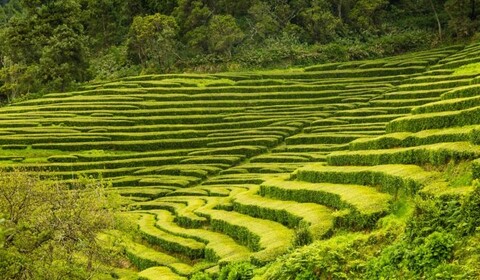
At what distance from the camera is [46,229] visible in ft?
86.4

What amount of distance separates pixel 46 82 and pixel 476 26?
4729 centimetres

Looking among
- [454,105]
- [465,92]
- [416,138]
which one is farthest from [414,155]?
[465,92]

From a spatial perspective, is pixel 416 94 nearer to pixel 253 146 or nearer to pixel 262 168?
pixel 253 146

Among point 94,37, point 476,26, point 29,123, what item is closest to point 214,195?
point 29,123

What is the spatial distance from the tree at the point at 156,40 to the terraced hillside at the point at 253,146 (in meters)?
8.47

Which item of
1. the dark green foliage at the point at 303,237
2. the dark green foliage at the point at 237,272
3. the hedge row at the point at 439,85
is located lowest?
the dark green foliage at the point at 237,272

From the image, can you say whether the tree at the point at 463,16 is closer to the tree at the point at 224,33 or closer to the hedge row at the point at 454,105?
the tree at the point at 224,33

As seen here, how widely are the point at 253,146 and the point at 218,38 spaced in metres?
35.4

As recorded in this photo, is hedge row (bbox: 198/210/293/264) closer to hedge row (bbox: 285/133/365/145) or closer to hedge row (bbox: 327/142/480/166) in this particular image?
hedge row (bbox: 327/142/480/166)

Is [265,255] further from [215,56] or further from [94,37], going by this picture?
[94,37]

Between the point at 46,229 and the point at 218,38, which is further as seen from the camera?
the point at 218,38

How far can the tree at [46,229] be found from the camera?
24.8 metres

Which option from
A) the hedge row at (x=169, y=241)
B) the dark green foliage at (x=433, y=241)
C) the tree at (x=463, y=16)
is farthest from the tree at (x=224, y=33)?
the dark green foliage at (x=433, y=241)

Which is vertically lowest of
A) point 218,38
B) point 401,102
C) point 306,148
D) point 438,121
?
point 306,148
